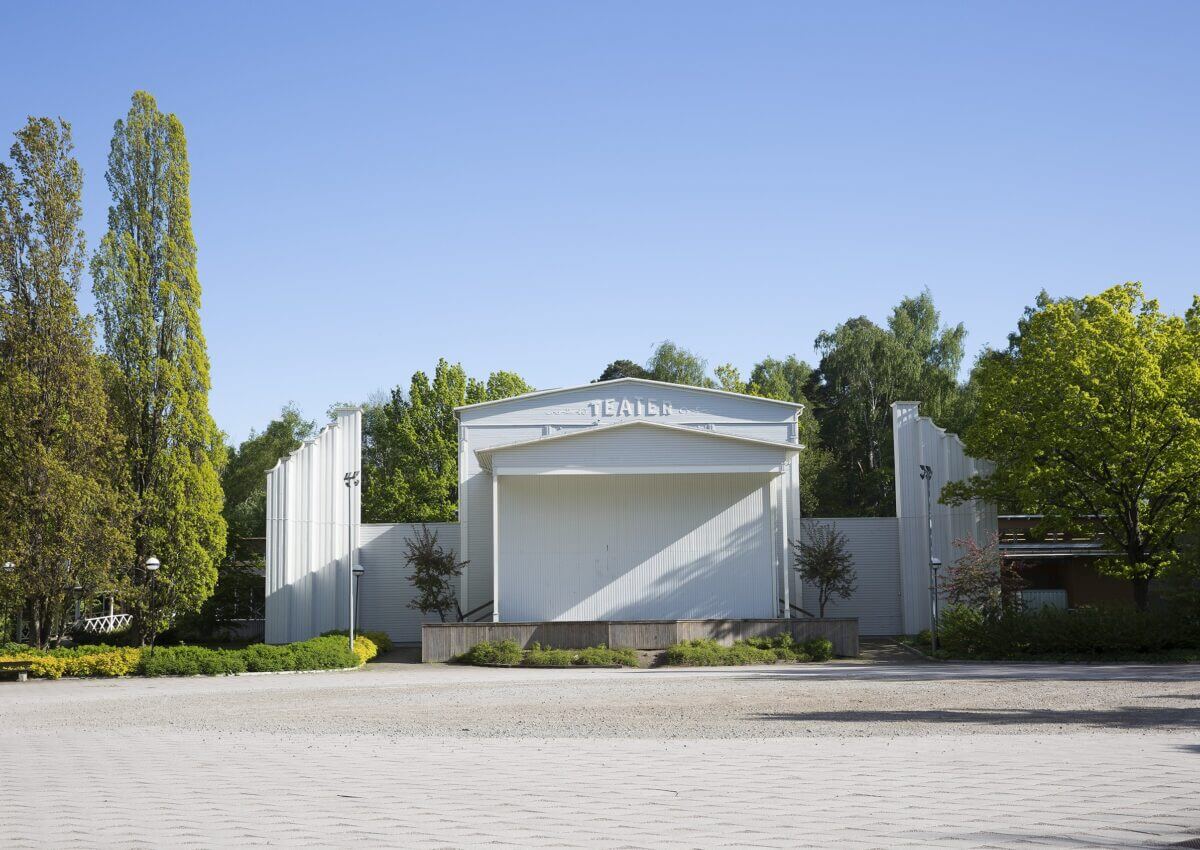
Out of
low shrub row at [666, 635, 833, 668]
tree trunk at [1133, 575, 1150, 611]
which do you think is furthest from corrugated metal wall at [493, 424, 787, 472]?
tree trunk at [1133, 575, 1150, 611]

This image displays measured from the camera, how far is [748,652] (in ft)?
98.0

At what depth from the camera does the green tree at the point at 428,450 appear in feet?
180

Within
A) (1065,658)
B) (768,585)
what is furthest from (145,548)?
(1065,658)

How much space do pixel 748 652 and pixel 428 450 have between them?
29.3 m

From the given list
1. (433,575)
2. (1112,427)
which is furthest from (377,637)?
(1112,427)

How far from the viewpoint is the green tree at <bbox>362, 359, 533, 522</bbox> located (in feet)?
180

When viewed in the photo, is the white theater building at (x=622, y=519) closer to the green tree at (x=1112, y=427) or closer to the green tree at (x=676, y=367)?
the green tree at (x=1112, y=427)

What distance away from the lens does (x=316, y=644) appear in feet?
97.8

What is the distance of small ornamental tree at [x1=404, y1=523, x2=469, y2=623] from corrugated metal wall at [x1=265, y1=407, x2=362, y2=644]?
2.19 meters

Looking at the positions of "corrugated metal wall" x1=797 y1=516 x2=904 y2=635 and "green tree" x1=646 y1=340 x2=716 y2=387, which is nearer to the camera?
"corrugated metal wall" x1=797 y1=516 x2=904 y2=635

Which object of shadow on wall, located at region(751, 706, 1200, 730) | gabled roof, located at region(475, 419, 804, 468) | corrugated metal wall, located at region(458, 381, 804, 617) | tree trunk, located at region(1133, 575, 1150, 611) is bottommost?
Answer: shadow on wall, located at region(751, 706, 1200, 730)

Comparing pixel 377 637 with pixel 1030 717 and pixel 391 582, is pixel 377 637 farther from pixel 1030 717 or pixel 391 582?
pixel 1030 717

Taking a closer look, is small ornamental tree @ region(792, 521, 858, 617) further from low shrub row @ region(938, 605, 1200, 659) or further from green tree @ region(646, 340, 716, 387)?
green tree @ region(646, 340, 716, 387)

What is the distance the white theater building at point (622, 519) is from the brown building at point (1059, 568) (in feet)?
15.2
